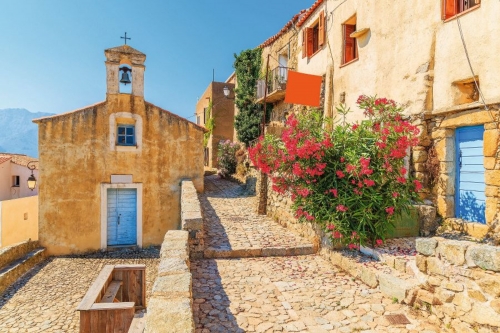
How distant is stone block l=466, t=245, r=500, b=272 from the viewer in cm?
287

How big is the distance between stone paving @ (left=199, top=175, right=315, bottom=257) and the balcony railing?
6.57 meters

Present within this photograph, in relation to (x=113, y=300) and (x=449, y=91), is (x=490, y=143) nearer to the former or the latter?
(x=449, y=91)

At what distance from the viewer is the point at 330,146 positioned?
18.6 feet

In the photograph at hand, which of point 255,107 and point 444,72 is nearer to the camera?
point 444,72

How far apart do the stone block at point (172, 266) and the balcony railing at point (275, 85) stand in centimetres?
1245

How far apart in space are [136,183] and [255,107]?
31.1ft

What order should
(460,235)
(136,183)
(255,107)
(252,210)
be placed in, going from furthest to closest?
1. (255,107)
2. (136,183)
3. (252,210)
4. (460,235)

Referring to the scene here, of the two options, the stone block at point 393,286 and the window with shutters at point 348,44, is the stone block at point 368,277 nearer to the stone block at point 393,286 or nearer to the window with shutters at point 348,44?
the stone block at point 393,286

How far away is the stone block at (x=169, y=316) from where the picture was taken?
252 centimetres

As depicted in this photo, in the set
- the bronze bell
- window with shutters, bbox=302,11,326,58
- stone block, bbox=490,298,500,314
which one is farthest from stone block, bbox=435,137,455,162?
the bronze bell

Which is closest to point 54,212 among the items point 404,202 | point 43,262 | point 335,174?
point 43,262

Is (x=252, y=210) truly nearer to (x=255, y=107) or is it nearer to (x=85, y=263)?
(x=85, y=263)

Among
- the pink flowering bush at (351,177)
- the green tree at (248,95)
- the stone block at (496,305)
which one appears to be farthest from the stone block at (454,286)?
the green tree at (248,95)

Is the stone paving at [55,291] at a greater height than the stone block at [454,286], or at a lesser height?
lesser
